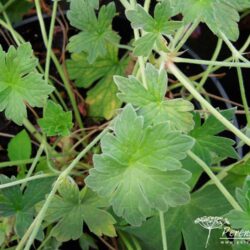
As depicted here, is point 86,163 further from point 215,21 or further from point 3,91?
point 215,21

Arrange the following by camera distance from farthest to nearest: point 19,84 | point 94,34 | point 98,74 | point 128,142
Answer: point 98,74, point 94,34, point 19,84, point 128,142

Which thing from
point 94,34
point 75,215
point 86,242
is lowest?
point 86,242

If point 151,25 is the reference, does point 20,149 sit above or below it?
below

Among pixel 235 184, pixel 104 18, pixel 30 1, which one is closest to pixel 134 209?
pixel 235 184

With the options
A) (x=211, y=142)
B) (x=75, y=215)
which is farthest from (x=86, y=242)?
(x=211, y=142)

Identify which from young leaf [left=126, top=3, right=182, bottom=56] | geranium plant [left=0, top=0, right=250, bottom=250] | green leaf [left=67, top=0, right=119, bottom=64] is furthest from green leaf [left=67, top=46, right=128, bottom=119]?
young leaf [left=126, top=3, right=182, bottom=56]

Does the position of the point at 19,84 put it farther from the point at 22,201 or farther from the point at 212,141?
the point at 212,141
